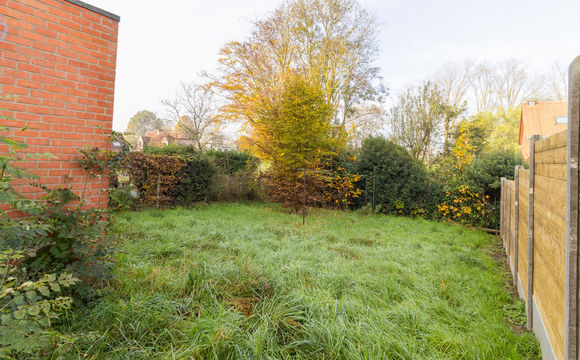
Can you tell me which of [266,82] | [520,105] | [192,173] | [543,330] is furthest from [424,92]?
[520,105]

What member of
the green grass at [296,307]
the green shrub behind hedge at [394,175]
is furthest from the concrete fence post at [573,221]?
the green shrub behind hedge at [394,175]

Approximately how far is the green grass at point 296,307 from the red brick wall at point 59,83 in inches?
39.2

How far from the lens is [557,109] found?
20.8 meters

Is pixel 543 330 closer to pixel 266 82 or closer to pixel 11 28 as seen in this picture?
pixel 11 28

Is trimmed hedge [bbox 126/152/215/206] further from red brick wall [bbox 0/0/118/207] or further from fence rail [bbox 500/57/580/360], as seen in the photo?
fence rail [bbox 500/57/580/360]

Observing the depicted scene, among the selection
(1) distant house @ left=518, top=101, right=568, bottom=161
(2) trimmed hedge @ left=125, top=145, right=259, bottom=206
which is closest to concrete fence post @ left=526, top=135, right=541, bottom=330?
(2) trimmed hedge @ left=125, top=145, right=259, bottom=206

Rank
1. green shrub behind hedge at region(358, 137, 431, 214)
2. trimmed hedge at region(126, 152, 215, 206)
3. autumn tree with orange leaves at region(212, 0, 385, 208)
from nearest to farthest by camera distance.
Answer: trimmed hedge at region(126, 152, 215, 206) → green shrub behind hedge at region(358, 137, 431, 214) → autumn tree with orange leaves at region(212, 0, 385, 208)

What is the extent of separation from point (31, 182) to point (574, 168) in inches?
144

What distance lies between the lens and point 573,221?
1.26 m

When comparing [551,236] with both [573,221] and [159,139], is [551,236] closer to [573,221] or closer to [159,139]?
[573,221]

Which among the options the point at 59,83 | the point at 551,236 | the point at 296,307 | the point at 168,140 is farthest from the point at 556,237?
the point at 168,140

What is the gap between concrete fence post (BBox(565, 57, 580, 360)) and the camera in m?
1.24

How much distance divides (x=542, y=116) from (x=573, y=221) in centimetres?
2655

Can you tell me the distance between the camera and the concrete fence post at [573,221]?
124 centimetres
